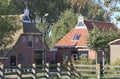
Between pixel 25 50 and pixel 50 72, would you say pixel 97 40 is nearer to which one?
A: pixel 25 50

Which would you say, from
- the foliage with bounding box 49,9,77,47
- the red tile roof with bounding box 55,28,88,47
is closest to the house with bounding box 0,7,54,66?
the red tile roof with bounding box 55,28,88,47

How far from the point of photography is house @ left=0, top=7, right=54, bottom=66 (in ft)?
211

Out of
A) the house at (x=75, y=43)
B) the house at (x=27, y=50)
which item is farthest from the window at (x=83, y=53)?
the house at (x=27, y=50)

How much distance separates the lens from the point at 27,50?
6719 cm

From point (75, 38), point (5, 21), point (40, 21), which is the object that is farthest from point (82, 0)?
point (40, 21)

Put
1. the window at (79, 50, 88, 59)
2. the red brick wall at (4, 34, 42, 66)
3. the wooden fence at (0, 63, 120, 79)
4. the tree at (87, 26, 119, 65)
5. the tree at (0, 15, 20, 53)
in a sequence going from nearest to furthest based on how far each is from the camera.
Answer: the wooden fence at (0, 63, 120, 79) < the tree at (0, 15, 20, 53) < the tree at (87, 26, 119, 65) < the red brick wall at (4, 34, 42, 66) < the window at (79, 50, 88, 59)

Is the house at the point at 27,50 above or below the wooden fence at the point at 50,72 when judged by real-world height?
Result: below

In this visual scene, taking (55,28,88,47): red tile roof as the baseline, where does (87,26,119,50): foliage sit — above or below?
above

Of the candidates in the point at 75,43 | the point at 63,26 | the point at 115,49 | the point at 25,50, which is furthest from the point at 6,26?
the point at 63,26

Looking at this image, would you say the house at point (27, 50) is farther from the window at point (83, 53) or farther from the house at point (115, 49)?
the house at point (115, 49)

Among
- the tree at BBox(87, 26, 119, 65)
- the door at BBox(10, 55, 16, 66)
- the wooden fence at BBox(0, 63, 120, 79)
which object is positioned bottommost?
the door at BBox(10, 55, 16, 66)

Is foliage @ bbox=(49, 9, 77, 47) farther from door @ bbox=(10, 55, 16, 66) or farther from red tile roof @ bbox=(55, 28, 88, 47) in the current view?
door @ bbox=(10, 55, 16, 66)

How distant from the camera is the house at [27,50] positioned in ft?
211

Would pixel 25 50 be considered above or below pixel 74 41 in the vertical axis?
below
